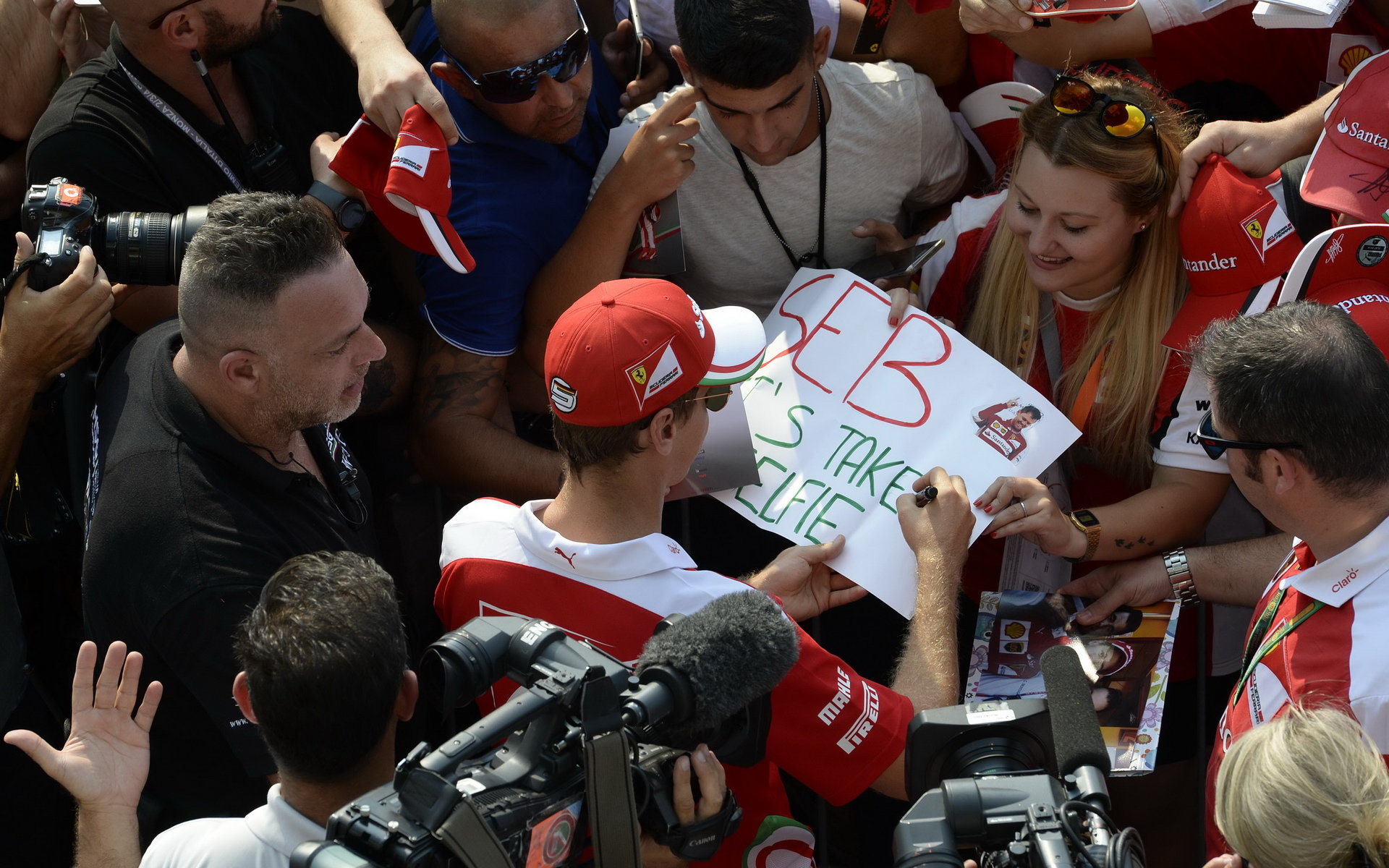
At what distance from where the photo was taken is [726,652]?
2074mm

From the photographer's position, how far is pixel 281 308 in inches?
124

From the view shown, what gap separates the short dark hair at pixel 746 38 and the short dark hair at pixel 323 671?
1986 millimetres

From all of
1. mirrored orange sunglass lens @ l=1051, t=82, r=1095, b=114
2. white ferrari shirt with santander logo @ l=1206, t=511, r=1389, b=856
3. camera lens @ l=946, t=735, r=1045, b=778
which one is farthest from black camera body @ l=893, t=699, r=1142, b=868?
mirrored orange sunglass lens @ l=1051, t=82, r=1095, b=114

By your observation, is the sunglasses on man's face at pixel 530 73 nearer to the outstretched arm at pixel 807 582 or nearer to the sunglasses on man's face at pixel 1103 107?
the sunglasses on man's face at pixel 1103 107

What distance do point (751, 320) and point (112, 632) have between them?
5.64ft

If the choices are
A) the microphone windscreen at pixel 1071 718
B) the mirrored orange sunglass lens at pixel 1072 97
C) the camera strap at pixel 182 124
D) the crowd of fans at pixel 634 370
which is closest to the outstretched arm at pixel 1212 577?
the crowd of fans at pixel 634 370

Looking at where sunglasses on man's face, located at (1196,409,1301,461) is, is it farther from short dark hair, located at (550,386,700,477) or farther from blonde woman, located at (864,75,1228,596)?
short dark hair, located at (550,386,700,477)

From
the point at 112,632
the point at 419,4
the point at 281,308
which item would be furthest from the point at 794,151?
the point at 112,632

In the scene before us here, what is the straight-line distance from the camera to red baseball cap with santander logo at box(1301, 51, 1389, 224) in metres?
3.27

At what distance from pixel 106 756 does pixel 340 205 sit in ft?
5.39

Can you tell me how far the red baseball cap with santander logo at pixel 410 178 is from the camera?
3307mm

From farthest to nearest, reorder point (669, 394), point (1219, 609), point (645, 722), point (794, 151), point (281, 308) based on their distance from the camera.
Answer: point (794, 151)
point (1219, 609)
point (281, 308)
point (669, 394)
point (645, 722)

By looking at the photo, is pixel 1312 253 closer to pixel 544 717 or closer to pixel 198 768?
pixel 544 717

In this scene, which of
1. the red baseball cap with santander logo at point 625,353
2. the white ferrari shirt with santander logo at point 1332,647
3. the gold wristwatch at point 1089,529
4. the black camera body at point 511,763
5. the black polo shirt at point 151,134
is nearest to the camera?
the black camera body at point 511,763
